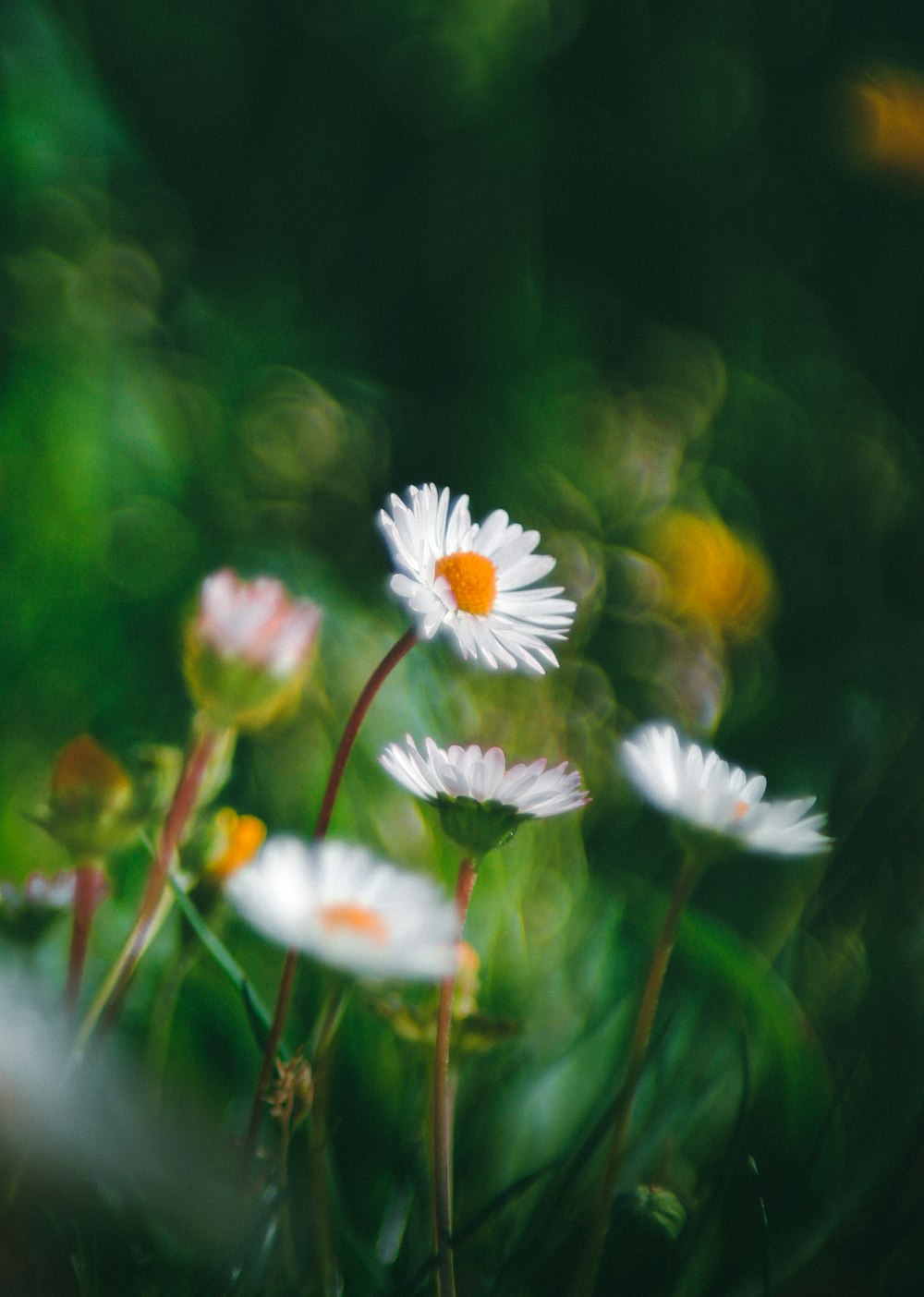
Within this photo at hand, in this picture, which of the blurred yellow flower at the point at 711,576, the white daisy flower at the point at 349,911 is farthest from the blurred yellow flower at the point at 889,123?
the white daisy flower at the point at 349,911

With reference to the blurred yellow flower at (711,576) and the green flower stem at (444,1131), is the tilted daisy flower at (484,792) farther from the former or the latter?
the blurred yellow flower at (711,576)

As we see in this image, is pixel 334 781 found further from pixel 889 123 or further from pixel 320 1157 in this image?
pixel 889 123

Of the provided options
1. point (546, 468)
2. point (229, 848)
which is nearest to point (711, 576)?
point (546, 468)

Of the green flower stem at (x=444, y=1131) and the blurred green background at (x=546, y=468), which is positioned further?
the blurred green background at (x=546, y=468)

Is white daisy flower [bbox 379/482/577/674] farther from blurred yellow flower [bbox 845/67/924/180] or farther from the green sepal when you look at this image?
blurred yellow flower [bbox 845/67/924/180]

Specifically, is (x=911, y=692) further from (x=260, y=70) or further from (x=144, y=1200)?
(x=260, y=70)

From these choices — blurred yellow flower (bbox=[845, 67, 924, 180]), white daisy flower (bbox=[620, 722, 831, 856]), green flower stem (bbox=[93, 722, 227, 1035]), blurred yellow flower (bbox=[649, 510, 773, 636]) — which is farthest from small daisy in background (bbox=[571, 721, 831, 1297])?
blurred yellow flower (bbox=[845, 67, 924, 180])

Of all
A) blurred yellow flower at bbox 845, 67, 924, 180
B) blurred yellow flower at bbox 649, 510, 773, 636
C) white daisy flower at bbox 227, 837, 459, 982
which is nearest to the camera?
white daisy flower at bbox 227, 837, 459, 982
